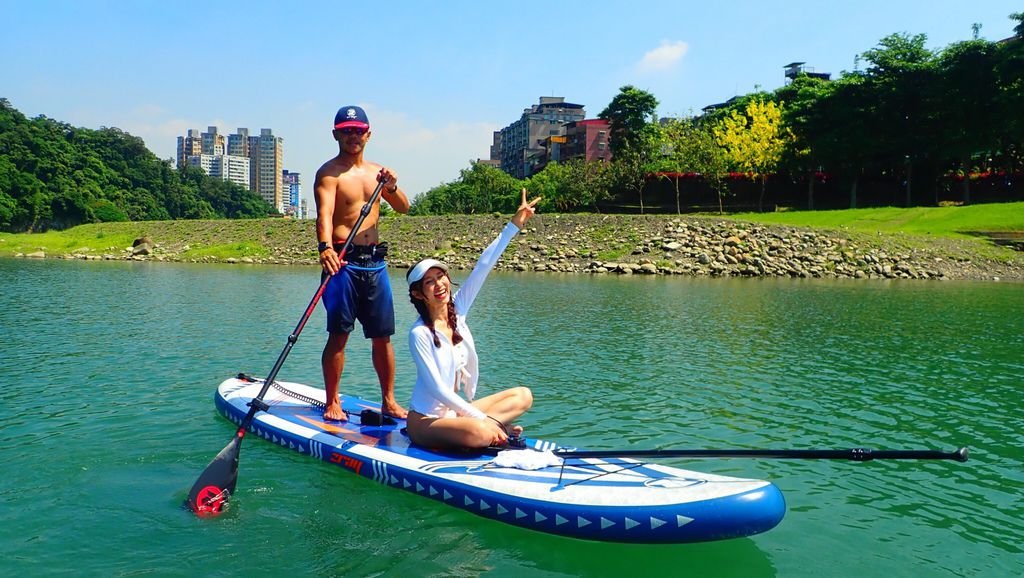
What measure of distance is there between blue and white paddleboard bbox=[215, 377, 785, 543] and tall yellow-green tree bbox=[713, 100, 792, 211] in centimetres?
5656

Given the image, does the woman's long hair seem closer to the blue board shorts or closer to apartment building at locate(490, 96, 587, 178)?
the blue board shorts

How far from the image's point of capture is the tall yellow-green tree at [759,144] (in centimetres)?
5884

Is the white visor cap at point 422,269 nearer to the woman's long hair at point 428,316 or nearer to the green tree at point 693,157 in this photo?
the woman's long hair at point 428,316

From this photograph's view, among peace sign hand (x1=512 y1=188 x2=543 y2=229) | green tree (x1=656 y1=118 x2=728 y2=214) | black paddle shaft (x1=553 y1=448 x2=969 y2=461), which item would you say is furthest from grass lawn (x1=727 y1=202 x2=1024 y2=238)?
black paddle shaft (x1=553 y1=448 x2=969 y2=461)

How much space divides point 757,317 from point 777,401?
9762mm

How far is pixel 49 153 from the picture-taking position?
100 m

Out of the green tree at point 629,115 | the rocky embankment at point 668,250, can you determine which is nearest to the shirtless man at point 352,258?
the rocky embankment at point 668,250

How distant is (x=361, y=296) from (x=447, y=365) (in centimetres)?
196

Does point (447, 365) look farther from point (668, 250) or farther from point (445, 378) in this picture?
point (668, 250)

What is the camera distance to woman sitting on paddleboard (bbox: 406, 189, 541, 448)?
6121 mm

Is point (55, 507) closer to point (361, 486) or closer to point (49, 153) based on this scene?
point (361, 486)

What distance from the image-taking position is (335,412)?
25.8 feet

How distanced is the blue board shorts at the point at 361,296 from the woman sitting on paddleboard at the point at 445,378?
1521 mm

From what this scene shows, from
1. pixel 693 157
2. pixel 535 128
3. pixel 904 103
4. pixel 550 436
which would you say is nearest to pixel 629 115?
pixel 693 157
